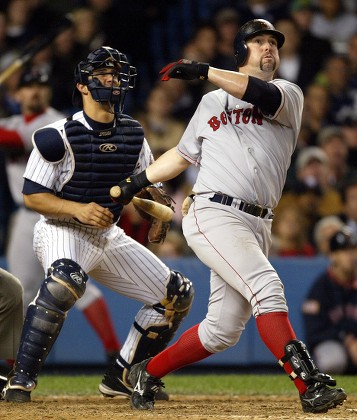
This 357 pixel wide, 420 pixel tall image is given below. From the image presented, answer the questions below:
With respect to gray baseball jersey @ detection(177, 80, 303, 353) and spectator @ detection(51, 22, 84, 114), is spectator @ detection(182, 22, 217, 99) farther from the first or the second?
gray baseball jersey @ detection(177, 80, 303, 353)

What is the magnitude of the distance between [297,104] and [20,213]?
3.67 metres

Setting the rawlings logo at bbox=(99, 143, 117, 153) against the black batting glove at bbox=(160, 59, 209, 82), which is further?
the rawlings logo at bbox=(99, 143, 117, 153)

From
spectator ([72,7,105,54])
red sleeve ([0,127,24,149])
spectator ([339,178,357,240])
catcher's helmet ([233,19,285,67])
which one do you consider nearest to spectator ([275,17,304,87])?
spectator ([339,178,357,240])

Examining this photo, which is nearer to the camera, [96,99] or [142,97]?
[96,99]

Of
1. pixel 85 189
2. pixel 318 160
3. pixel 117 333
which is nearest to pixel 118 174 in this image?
pixel 85 189

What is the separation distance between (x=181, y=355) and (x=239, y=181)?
901mm

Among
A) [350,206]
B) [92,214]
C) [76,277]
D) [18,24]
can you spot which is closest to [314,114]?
[350,206]

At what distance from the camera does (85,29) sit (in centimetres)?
1111

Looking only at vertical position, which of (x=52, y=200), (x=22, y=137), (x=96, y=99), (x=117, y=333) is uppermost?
(x=96, y=99)

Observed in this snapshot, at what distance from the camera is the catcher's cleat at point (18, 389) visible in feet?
17.5

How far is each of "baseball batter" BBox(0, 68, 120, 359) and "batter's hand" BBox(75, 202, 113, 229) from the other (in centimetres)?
236

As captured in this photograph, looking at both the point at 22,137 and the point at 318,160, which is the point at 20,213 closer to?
the point at 22,137

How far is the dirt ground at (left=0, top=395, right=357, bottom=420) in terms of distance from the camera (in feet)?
15.5

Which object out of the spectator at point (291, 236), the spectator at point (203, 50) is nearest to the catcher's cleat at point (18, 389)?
the spectator at point (291, 236)
